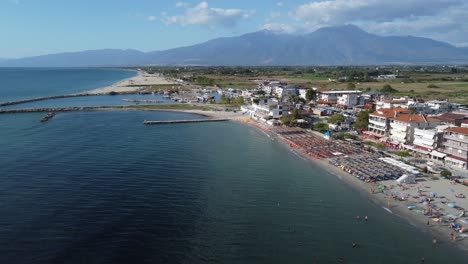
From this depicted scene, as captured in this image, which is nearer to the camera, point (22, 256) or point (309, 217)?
point (22, 256)

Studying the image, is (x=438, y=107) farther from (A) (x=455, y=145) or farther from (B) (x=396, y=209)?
(B) (x=396, y=209)

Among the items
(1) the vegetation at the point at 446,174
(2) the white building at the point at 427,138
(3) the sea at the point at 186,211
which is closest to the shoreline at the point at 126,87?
(3) the sea at the point at 186,211

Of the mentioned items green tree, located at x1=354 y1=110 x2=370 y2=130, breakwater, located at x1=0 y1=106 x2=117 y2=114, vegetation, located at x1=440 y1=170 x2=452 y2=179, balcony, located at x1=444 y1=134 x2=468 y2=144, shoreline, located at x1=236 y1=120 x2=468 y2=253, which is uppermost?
balcony, located at x1=444 y1=134 x2=468 y2=144

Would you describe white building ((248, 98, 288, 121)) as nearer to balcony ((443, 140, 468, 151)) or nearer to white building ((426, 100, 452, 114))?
white building ((426, 100, 452, 114))

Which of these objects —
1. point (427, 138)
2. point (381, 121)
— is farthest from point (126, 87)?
point (427, 138)

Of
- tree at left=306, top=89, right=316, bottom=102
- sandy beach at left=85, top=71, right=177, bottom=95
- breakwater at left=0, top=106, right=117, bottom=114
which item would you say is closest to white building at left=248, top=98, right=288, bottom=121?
tree at left=306, top=89, right=316, bottom=102

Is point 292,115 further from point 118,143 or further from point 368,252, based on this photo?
point 368,252

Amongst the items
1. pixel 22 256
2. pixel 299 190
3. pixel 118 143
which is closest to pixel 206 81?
pixel 118 143
